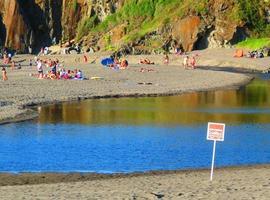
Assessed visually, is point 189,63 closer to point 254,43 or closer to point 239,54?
point 239,54

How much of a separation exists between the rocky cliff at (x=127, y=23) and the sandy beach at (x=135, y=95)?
16.6 ft


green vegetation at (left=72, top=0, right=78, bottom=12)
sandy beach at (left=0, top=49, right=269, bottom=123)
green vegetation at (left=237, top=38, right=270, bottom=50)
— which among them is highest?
green vegetation at (left=72, top=0, right=78, bottom=12)

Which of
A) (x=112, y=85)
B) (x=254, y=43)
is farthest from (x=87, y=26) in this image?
(x=112, y=85)

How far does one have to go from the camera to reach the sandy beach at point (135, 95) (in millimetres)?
17234

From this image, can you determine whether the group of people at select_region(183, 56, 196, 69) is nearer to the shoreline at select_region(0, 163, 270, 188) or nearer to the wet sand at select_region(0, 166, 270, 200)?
the shoreline at select_region(0, 163, 270, 188)

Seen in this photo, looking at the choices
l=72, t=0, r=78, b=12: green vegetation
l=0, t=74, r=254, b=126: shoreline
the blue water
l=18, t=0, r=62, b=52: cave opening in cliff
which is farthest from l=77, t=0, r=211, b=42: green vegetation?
the blue water

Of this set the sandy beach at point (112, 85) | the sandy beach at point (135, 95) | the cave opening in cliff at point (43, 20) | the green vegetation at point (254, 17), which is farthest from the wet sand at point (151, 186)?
the cave opening in cliff at point (43, 20)

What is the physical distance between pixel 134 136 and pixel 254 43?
64.9m

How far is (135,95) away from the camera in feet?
162

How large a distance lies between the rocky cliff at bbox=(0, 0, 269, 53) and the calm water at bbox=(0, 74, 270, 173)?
5138 centimetres

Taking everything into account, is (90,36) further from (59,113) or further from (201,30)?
(59,113)

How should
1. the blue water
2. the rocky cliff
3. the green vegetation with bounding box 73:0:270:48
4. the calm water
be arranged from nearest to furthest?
the blue water, the calm water, the green vegetation with bounding box 73:0:270:48, the rocky cliff

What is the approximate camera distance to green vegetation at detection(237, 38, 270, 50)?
302ft

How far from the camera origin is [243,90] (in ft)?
183
